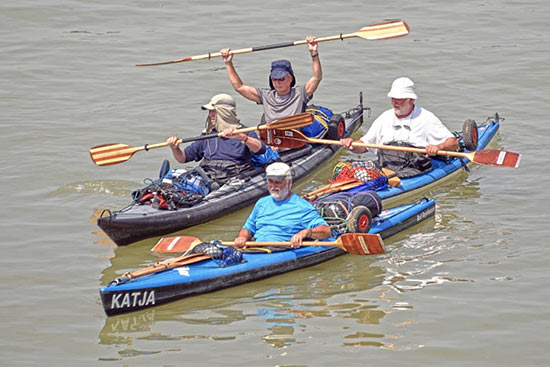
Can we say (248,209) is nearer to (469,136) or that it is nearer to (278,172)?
(278,172)

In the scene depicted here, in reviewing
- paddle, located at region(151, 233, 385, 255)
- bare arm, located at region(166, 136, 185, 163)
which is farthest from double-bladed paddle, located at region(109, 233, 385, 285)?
bare arm, located at region(166, 136, 185, 163)

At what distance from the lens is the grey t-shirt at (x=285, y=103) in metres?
13.0

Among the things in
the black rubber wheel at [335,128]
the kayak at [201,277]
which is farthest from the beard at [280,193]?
the black rubber wheel at [335,128]

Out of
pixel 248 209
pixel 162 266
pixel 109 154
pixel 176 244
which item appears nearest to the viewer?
pixel 162 266

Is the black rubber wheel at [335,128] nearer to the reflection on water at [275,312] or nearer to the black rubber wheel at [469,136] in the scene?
the black rubber wheel at [469,136]

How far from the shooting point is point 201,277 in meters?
9.40

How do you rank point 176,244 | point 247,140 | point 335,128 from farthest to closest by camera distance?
point 335,128 → point 247,140 → point 176,244

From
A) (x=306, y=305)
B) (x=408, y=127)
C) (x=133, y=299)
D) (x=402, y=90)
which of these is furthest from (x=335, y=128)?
(x=133, y=299)

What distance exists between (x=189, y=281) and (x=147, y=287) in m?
0.47

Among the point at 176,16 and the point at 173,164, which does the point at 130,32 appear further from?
the point at 173,164

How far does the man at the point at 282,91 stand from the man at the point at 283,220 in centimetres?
326

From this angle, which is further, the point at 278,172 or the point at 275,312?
the point at 278,172

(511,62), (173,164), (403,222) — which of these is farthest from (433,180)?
(511,62)

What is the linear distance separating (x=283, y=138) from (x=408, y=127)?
5.21ft
